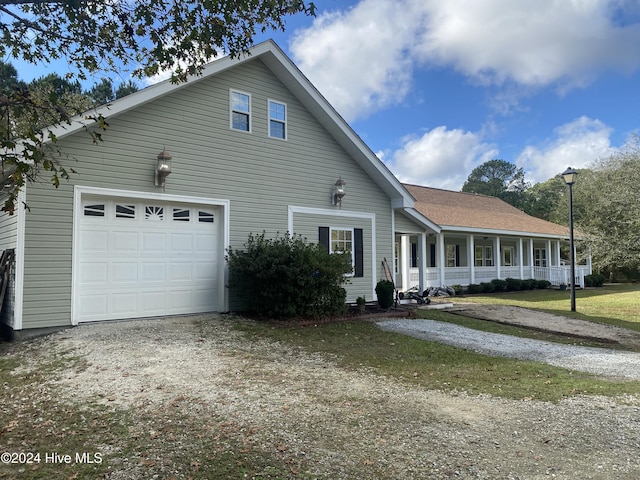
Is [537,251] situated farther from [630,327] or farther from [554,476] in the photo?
[554,476]

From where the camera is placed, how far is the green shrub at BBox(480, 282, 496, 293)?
1976cm

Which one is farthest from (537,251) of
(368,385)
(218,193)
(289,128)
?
(368,385)

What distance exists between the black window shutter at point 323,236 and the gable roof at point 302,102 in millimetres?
2439

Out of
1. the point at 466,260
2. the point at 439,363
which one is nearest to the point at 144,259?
the point at 439,363

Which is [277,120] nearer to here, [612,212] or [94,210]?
[94,210]

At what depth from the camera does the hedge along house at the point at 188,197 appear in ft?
25.6

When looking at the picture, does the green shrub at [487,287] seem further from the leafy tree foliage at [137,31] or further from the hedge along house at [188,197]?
the leafy tree foliage at [137,31]

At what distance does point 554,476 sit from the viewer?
3.00 metres

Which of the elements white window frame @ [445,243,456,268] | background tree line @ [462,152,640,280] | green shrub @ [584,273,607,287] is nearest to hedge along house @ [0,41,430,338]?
white window frame @ [445,243,456,268]

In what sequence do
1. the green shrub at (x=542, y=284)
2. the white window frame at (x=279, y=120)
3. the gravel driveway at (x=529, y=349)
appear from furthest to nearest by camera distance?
the green shrub at (x=542, y=284) → the white window frame at (x=279, y=120) → the gravel driveway at (x=529, y=349)

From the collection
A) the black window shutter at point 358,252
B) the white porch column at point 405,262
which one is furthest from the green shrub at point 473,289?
the black window shutter at point 358,252

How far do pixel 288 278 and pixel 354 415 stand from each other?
498 centimetres

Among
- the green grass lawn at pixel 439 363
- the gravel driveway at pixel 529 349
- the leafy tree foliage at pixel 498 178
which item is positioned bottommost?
the gravel driveway at pixel 529 349

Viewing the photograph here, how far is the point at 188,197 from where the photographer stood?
933 cm
